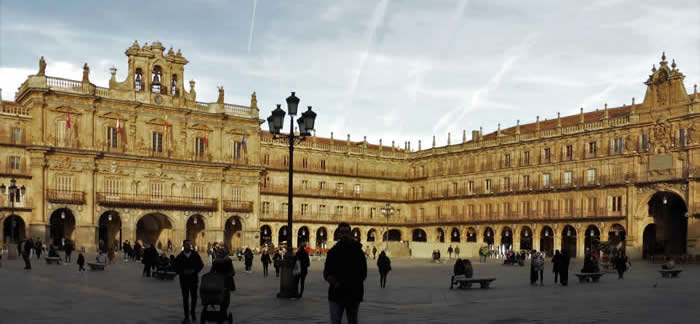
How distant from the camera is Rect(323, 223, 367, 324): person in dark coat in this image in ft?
33.3

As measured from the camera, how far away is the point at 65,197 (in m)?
54.7

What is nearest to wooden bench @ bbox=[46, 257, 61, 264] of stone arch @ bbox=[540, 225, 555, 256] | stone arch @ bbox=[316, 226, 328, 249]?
stone arch @ bbox=[316, 226, 328, 249]

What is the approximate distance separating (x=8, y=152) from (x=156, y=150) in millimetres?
10482

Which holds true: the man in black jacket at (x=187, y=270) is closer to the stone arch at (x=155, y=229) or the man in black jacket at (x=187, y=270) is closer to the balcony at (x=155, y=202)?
the balcony at (x=155, y=202)

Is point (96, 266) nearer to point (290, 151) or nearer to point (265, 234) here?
point (290, 151)

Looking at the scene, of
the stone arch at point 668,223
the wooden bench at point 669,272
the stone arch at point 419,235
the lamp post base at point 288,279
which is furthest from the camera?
the stone arch at point 419,235


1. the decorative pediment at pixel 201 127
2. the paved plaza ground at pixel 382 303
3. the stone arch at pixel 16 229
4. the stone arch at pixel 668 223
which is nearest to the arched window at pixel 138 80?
A: the decorative pediment at pixel 201 127

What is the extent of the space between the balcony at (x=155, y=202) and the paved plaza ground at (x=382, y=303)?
31.7m

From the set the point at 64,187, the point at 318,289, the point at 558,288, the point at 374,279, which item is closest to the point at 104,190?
the point at 64,187

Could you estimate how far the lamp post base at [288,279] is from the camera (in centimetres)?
1942

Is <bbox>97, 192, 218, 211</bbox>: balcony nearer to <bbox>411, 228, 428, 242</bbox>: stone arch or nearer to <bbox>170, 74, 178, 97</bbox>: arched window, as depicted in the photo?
<bbox>170, 74, 178, 97</bbox>: arched window

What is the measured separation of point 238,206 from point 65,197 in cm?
1450

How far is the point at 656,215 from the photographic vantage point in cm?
5928

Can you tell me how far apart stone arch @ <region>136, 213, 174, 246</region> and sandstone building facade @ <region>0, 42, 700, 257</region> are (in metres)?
0.16
